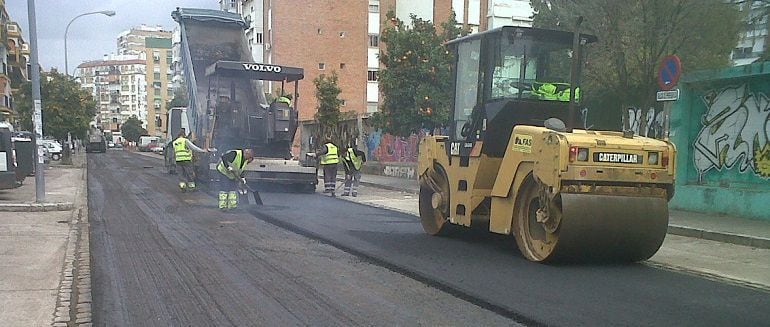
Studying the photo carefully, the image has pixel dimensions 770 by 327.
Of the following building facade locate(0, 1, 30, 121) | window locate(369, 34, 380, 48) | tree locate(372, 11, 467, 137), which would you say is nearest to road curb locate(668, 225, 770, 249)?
tree locate(372, 11, 467, 137)

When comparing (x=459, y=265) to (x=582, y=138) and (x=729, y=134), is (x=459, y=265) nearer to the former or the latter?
(x=582, y=138)

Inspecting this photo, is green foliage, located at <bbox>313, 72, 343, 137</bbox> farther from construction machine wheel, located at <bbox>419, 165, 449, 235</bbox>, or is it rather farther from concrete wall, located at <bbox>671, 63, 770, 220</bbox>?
construction machine wheel, located at <bbox>419, 165, 449, 235</bbox>

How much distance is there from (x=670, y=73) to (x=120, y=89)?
153 m

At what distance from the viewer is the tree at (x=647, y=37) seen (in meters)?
11.6

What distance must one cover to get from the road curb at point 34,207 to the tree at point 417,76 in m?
11.1

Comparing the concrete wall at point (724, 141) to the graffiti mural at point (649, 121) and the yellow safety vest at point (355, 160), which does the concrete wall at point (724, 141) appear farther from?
the yellow safety vest at point (355, 160)

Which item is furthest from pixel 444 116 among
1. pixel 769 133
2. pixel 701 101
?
pixel 769 133

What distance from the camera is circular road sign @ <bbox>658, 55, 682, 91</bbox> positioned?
9859mm

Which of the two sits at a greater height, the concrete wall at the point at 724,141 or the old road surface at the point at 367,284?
the concrete wall at the point at 724,141

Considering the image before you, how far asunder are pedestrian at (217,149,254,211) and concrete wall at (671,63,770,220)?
8.32 m

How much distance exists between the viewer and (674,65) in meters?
9.88

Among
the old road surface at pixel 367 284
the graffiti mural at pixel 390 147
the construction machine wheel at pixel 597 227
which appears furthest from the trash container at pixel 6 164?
the graffiti mural at pixel 390 147

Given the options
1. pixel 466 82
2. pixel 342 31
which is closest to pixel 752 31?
pixel 466 82

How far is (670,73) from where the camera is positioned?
1002 centimetres
